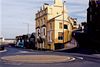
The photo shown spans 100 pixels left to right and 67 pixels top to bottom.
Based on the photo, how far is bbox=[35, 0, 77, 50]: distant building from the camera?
8569 cm

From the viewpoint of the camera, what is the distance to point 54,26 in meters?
86.2

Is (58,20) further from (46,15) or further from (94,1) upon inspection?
(94,1)

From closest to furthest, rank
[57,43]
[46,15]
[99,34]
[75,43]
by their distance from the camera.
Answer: [99,34] → [75,43] → [57,43] → [46,15]

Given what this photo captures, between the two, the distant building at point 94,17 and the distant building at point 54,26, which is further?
the distant building at point 54,26

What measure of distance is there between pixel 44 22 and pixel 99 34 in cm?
2939

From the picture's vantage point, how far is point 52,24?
87.8 metres

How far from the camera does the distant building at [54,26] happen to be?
8569 cm

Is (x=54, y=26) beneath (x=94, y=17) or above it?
beneath

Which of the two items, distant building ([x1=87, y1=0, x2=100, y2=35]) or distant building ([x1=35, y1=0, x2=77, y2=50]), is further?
distant building ([x1=35, y1=0, x2=77, y2=50])

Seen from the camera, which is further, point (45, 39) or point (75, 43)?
point (45, 39)

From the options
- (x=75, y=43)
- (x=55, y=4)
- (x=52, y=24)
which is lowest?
(x=75, y=43)

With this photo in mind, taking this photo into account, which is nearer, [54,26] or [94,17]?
[94,17]

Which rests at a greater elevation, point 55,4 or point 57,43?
point 55,4

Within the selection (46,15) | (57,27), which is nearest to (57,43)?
(57,27)
